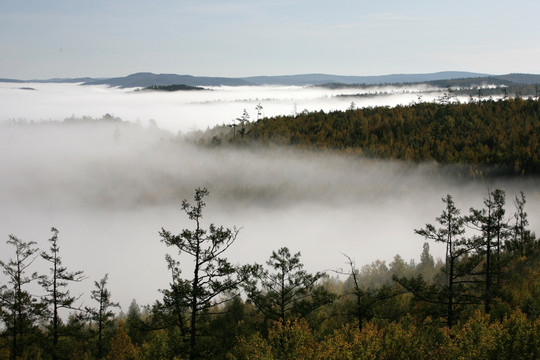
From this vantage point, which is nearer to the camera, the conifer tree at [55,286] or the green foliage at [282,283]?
the green foliage at [282,283]

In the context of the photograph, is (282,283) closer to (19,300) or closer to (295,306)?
(295,306)

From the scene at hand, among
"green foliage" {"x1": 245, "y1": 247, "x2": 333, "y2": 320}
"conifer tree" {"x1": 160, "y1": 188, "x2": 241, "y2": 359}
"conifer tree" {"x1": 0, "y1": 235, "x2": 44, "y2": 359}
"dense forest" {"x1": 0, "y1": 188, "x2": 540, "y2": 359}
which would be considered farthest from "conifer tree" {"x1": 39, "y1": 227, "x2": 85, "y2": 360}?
"conifer tree" {"x1": 160, "y1": 188, "x2": 241, "y2": 359}

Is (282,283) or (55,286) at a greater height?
(282,283)

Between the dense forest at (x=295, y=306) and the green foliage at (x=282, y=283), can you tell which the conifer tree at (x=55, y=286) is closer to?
the dense forest at (x=295, y=306)

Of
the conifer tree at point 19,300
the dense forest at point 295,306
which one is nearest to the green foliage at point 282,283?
the dense forest at point 295,306

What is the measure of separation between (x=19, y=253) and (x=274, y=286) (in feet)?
56.4

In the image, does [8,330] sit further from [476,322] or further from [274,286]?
[476,322]

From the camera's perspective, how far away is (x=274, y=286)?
98.0ft

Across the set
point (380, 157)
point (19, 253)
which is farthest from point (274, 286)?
point (380, 157)

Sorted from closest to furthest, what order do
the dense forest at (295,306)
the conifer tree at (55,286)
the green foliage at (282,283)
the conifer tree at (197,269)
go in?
the conifer tree at (197,269)
the dense forest at (295,306)
the green foliage at (282,283)
the conifer tree at (55,286)

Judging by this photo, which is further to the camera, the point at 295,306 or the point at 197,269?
the point at 295,306

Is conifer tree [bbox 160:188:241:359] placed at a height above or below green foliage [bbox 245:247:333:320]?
above

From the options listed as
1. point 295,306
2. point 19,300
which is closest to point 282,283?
point 295,306

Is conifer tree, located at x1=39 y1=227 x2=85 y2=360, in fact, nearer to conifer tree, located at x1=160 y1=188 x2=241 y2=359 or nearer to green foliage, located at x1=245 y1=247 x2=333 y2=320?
green foliage, located at x1=245 y1=247 x2=333 y2=320
